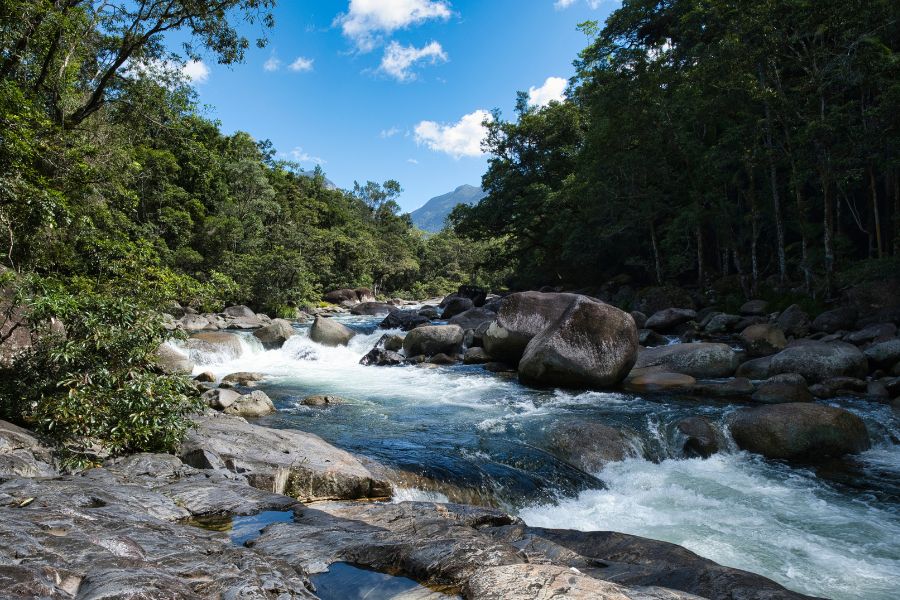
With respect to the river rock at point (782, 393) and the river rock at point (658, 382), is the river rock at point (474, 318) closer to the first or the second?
the river rock at point (658, 382)

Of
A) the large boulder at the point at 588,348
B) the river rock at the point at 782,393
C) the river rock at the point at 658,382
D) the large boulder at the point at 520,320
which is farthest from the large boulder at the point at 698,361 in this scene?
the large boulder at the point at 520,320

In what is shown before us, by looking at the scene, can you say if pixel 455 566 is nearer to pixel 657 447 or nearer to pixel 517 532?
pixel 517 532

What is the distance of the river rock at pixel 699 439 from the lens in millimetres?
7979

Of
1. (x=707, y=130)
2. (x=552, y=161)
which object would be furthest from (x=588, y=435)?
(x=552, y=161)

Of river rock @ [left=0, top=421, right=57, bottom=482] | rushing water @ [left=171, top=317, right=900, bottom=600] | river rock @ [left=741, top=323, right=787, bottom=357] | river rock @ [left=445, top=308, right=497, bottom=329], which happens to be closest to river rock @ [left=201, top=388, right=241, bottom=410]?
rushing water @ [left=171, top=317, right=900, bottom=600]

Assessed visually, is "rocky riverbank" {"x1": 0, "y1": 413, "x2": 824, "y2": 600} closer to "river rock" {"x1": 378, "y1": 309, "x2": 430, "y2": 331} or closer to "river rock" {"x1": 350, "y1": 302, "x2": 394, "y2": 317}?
"river rock" {"x1": 378, "y1": 309, "x2": 430, "y2": 331}

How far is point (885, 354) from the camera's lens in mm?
11508

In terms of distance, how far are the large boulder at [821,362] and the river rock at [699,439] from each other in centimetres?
460

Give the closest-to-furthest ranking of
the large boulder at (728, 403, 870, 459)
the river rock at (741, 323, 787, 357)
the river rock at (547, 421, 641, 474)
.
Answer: the river rock at (547, 421, 641, 474) → the large boulder at (728, 403, 870, 459) → the river rock at (741, 323, 787, 357)

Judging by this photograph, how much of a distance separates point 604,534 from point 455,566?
7.64 feet

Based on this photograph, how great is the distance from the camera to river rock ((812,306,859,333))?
48.3 feet

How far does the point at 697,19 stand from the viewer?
19.8 metres

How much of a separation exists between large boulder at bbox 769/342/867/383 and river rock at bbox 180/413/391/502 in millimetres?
10314

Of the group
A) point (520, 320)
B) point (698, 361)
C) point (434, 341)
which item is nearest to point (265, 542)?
point (520, 320)
